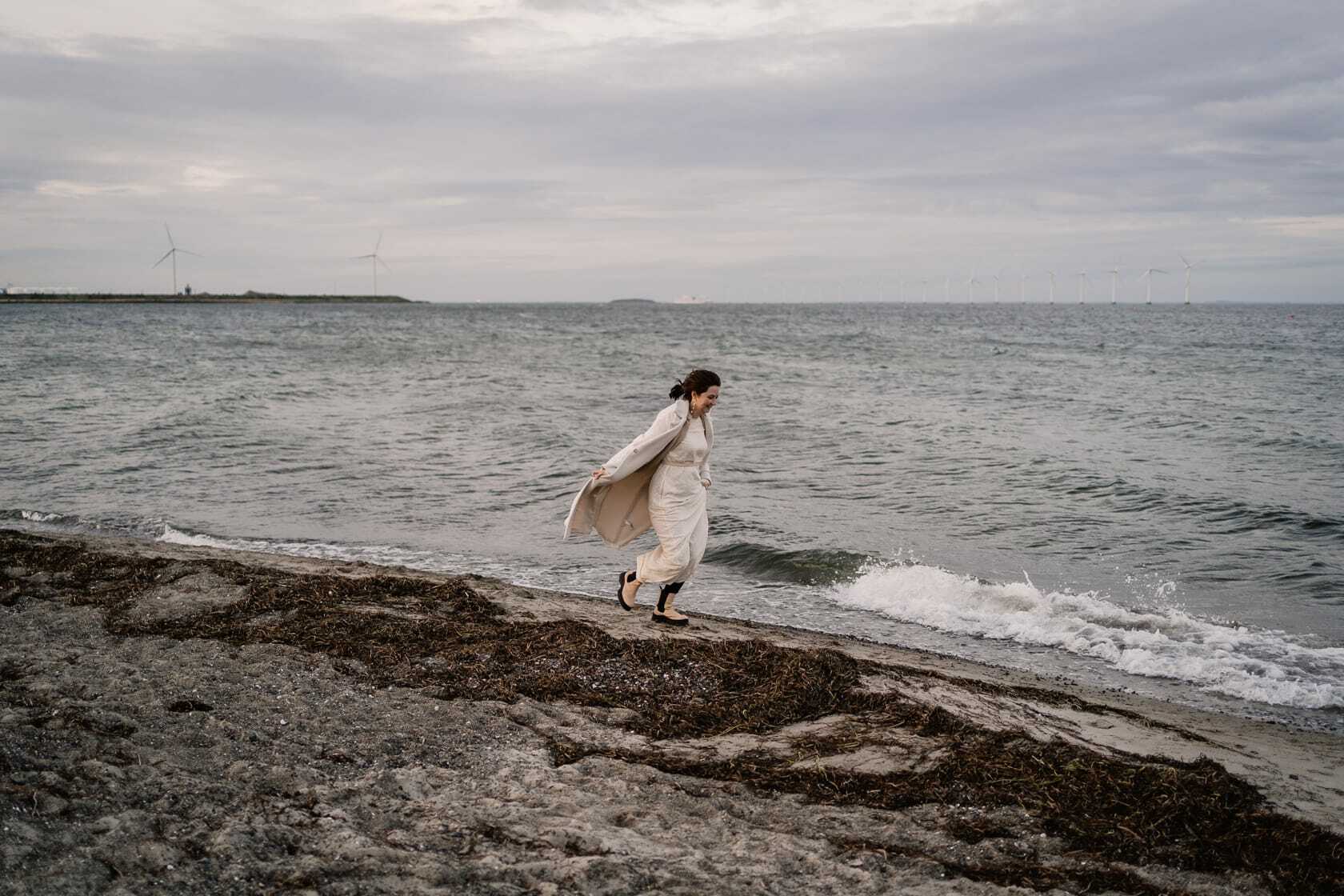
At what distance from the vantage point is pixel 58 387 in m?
32.4

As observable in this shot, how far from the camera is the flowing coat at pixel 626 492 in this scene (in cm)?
869

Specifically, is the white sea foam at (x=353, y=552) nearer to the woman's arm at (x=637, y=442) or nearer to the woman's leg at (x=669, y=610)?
the woman's leg at (x=669, y=610)

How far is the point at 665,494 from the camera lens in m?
8.92

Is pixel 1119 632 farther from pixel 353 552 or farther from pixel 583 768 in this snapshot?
pixel 353 552

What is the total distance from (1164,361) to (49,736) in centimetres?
5269

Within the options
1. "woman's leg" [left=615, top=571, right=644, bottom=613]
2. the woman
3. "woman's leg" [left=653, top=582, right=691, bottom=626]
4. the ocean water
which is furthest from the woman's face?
the ocean water

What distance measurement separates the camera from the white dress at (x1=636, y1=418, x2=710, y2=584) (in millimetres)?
8805

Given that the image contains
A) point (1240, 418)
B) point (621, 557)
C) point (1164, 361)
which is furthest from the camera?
point (1164, 361)

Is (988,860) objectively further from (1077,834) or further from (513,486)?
(513,486)

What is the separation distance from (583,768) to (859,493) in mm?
12460

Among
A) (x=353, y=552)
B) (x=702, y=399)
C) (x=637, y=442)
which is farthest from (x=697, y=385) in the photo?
(x=353, y=552)

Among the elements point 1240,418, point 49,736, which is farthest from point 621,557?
point 1240,418

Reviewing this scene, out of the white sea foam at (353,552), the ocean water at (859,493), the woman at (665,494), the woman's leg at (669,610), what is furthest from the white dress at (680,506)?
the white sea foam at (353,552)

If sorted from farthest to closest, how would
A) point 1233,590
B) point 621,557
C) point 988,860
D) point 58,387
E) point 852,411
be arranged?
1. point 58,387
2. point 852,411
3. point 621,557
4. point 1233,590
5. point 988,860
